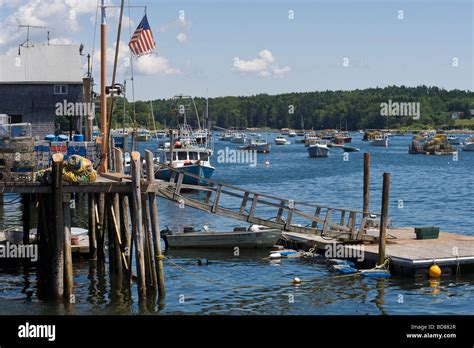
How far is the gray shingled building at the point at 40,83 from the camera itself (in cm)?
5138

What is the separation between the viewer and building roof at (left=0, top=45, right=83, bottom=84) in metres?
52.8

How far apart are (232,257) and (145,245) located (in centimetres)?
986

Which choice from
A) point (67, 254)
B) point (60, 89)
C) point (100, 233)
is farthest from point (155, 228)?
point (60, 89)

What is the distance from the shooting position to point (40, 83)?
172 feet

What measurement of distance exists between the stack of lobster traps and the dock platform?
1206 cm

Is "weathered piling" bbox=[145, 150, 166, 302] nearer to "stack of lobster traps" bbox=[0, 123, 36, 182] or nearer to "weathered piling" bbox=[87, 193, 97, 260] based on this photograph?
"stack of lobster traps" bbox=[0, 123, 36, 182]

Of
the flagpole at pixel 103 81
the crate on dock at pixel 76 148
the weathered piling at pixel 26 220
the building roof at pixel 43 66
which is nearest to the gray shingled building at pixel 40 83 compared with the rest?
the building roof at pixel 43 66

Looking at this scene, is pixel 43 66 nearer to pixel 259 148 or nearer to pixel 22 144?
pixel 22 144

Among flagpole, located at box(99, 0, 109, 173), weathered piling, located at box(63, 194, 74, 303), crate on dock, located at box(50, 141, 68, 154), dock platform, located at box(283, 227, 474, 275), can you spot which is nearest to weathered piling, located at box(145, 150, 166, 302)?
weathered piling, located at box(63, 194, 74, 303)

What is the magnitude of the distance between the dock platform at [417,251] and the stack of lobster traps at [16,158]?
12063 mm

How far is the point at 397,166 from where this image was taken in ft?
359

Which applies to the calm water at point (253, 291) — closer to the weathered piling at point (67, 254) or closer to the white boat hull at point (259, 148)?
the weathered piling at point (67, 254)
